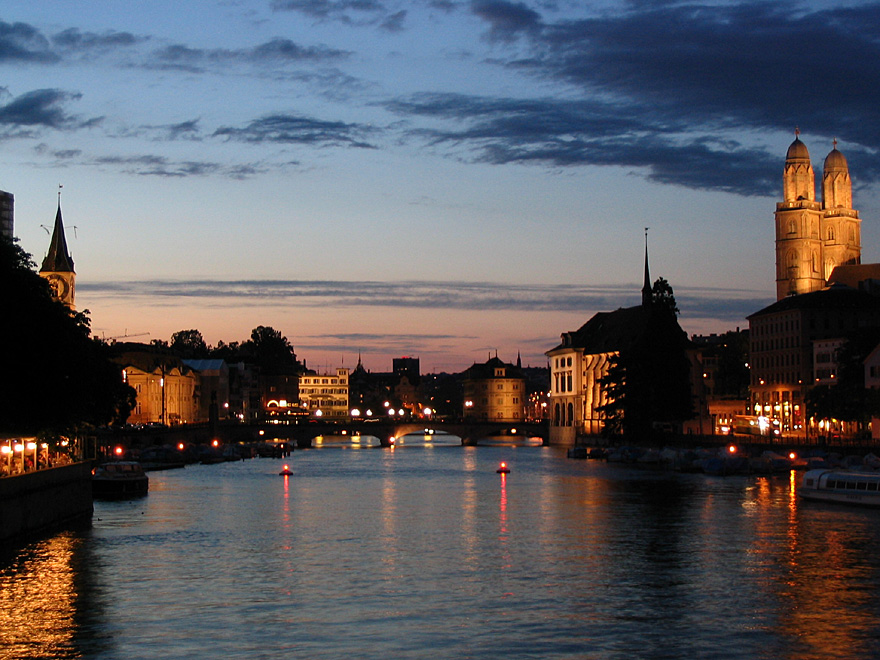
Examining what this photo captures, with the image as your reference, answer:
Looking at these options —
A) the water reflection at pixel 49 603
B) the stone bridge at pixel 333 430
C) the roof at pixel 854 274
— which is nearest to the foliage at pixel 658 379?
the stone bridge at pixel 333 430

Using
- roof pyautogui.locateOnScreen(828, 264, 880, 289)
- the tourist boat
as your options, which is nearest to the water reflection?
the tourist boat

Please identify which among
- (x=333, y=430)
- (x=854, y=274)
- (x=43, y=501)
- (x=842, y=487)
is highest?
(x=854, y=274)

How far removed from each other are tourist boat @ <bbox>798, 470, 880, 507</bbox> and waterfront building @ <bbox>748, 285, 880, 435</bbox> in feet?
233

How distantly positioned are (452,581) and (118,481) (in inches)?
1648

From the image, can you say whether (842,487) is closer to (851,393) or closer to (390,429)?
(851,393)

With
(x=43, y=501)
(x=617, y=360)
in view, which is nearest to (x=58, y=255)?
(x=617, y=360)

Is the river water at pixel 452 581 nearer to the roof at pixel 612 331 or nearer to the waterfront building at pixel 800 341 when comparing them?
the waterfront building at pixel 800 341

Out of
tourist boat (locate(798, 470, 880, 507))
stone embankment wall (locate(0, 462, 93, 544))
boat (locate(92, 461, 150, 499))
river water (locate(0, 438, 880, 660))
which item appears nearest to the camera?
river water (locate(0, 438, 880, 660))

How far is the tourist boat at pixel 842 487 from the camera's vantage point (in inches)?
2842

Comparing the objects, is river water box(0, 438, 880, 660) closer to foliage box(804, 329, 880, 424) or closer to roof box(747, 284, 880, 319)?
foliage box(804, 329, 880, 424)

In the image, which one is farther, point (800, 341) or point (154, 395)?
point (154, 395)

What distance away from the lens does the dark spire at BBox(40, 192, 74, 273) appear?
568 feet

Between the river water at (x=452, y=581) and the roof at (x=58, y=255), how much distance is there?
335 ft

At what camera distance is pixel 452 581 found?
43844mm
